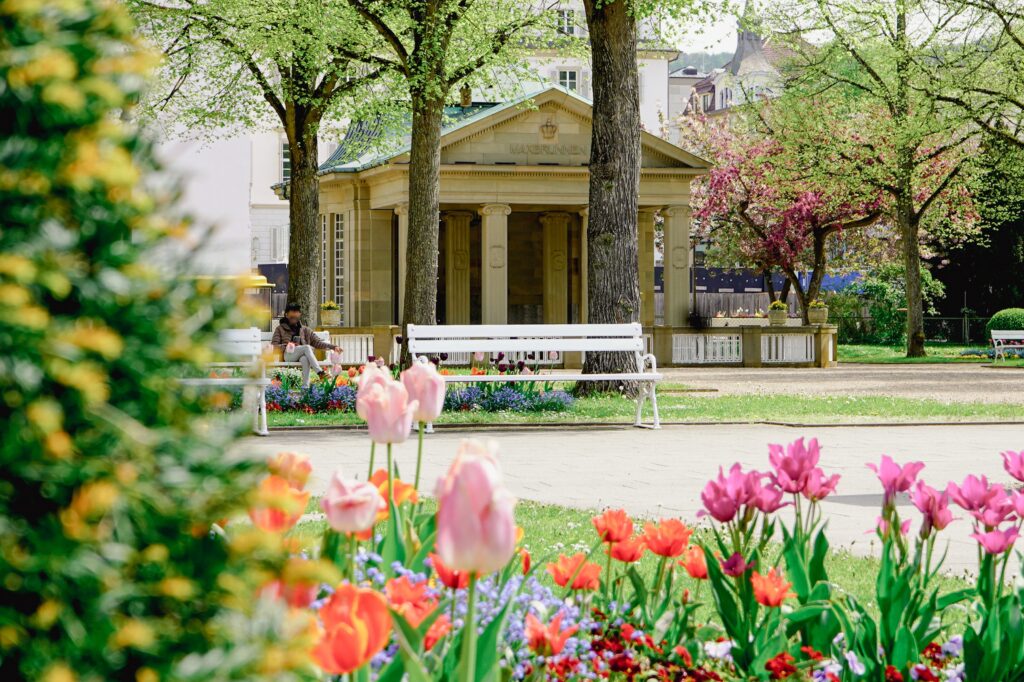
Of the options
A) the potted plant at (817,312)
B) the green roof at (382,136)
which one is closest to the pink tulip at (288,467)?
the green roof at (382,136)

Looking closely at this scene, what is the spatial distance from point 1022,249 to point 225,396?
5312 centimetres

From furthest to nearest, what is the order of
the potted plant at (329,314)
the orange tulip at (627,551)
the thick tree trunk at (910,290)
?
the thick tree trunk at (910,290) < the potted plant at (329,314) < the orange tulip at (627,551)

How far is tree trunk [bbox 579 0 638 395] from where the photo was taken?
2047 centimetres

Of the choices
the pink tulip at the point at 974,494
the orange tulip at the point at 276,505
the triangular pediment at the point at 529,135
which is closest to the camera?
the orange tulip at the point at 276,505

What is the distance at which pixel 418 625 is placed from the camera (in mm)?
2682

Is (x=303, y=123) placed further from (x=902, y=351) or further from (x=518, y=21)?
(x=902, y=351)

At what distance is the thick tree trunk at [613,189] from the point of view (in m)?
20.5

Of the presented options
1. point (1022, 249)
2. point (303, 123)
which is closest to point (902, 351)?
point (1022, 249)

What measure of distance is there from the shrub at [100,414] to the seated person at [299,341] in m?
18.4

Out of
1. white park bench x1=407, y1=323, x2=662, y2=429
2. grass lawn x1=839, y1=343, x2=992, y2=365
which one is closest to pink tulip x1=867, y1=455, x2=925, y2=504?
white park bench x1=407, y1=323, x2=662, y2=429

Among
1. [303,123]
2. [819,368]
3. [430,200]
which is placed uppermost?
[303,123]

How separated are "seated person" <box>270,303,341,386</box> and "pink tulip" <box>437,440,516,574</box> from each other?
18.0 metres

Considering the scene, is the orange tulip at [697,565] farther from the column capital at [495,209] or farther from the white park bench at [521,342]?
the column capital at [495,209]

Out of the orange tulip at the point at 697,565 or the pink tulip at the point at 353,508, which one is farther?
the orange tulip at the point at 697,565
